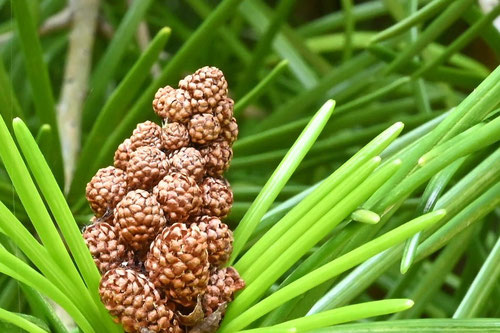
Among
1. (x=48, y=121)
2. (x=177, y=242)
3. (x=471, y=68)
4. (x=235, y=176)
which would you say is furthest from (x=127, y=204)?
(x=471, y=68)

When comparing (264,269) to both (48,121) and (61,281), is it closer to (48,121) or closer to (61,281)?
(61,281)

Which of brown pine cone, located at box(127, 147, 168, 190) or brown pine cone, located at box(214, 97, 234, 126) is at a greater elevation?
brown pine cone, located at box(214, 97, 234, 126)

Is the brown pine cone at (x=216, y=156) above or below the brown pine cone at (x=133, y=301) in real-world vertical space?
above

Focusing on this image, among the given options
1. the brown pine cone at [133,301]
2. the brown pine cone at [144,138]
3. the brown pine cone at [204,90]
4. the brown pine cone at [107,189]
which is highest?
the brown pine cone at [204,90]

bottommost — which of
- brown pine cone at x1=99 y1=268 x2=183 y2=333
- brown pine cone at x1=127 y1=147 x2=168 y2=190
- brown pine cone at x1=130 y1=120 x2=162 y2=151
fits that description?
brown pine cone at x1=99 y1=268 x2=183 y2=333

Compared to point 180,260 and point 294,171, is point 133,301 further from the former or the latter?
point 294,171

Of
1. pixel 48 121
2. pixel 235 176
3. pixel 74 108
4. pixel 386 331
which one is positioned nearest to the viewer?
pixel 386 331
